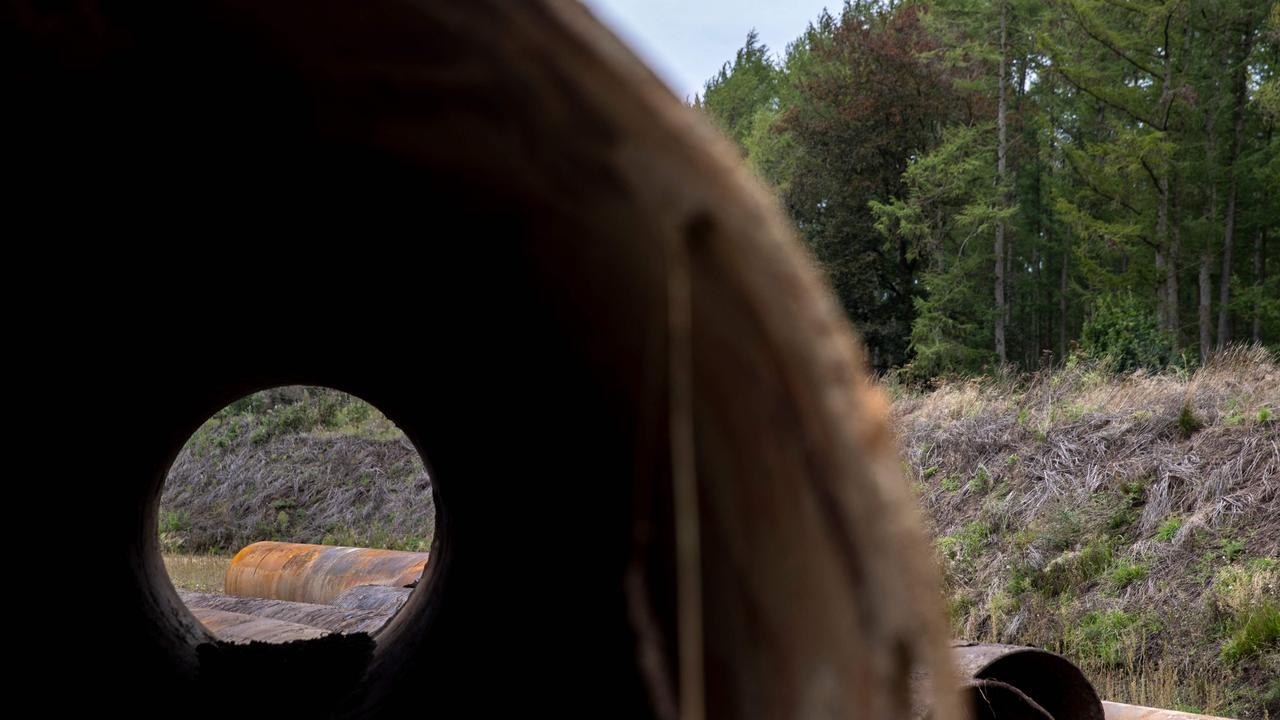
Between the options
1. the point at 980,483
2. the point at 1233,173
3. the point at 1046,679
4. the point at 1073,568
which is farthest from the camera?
the point at 1233,173

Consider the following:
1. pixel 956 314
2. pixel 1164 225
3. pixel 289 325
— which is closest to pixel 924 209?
pixel 956 314

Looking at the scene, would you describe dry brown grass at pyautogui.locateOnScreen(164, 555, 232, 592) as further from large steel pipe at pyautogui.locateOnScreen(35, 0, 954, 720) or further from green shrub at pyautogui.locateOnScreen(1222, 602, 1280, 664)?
green shrub at pyautogui.locateOnScreen(1222, 602, 1280, 664)

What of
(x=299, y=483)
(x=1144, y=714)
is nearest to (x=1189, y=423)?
(x=1144, y=714)

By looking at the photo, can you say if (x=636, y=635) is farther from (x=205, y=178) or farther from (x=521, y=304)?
(x=205, y=178)

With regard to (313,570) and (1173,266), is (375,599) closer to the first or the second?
(313,570)

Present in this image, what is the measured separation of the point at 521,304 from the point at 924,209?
25.5 m

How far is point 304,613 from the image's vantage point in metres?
5.96

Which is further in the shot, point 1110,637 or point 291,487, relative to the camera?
point 291,487

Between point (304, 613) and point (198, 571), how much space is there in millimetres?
7739

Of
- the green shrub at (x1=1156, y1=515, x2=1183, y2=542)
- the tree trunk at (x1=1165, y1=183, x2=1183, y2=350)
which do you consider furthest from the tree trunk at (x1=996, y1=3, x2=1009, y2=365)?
the green shrub at (x1=1156, y1=515, x2=1183, y2=542)

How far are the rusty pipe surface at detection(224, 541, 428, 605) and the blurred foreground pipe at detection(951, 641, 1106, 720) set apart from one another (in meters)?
4.33

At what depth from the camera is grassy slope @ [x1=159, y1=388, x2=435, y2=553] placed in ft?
54.1

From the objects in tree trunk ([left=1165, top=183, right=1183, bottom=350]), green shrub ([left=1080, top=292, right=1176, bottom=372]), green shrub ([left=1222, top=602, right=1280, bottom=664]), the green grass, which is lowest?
the green grass

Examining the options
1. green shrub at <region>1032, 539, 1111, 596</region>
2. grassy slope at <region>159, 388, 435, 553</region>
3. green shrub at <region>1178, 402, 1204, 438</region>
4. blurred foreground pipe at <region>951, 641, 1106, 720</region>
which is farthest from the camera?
grassy slope at <region>159, 388, 435, 553</region>
